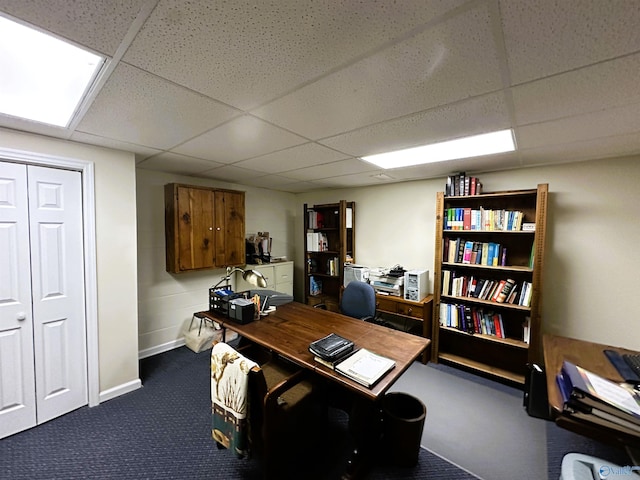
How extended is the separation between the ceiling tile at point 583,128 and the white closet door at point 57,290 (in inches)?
137

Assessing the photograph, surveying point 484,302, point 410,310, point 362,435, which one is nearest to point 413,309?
point 410,310

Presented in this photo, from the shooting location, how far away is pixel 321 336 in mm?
2023

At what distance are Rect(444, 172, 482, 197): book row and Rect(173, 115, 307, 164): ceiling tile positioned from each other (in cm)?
189

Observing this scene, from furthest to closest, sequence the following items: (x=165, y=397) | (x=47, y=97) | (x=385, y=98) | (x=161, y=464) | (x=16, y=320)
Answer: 1. (x=165, y=397)
2. (x=16, y=320)
3. (x=161, y=464)
4. (x=47, y=97)
5. (x=385, y=98)

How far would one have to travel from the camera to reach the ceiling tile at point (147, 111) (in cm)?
123

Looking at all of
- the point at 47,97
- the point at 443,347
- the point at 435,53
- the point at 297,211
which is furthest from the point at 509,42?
the point at 297,211

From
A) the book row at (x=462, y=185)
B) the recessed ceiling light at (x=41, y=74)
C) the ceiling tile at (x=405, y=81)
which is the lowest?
the book row at (x=462, y=185)

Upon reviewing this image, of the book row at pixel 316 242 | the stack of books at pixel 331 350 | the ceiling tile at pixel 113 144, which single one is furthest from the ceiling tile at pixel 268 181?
the stack of books at pixel 331 350

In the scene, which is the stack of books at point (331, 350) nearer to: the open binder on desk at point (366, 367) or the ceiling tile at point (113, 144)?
the open binder on desk at point (366, 367)

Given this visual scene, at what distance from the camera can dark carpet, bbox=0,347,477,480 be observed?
1.68 m

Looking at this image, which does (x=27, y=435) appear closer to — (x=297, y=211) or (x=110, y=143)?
(x=110, y=143)

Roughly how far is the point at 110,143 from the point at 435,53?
243cm

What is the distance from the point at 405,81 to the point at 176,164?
256 cm

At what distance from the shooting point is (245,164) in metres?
2.79
